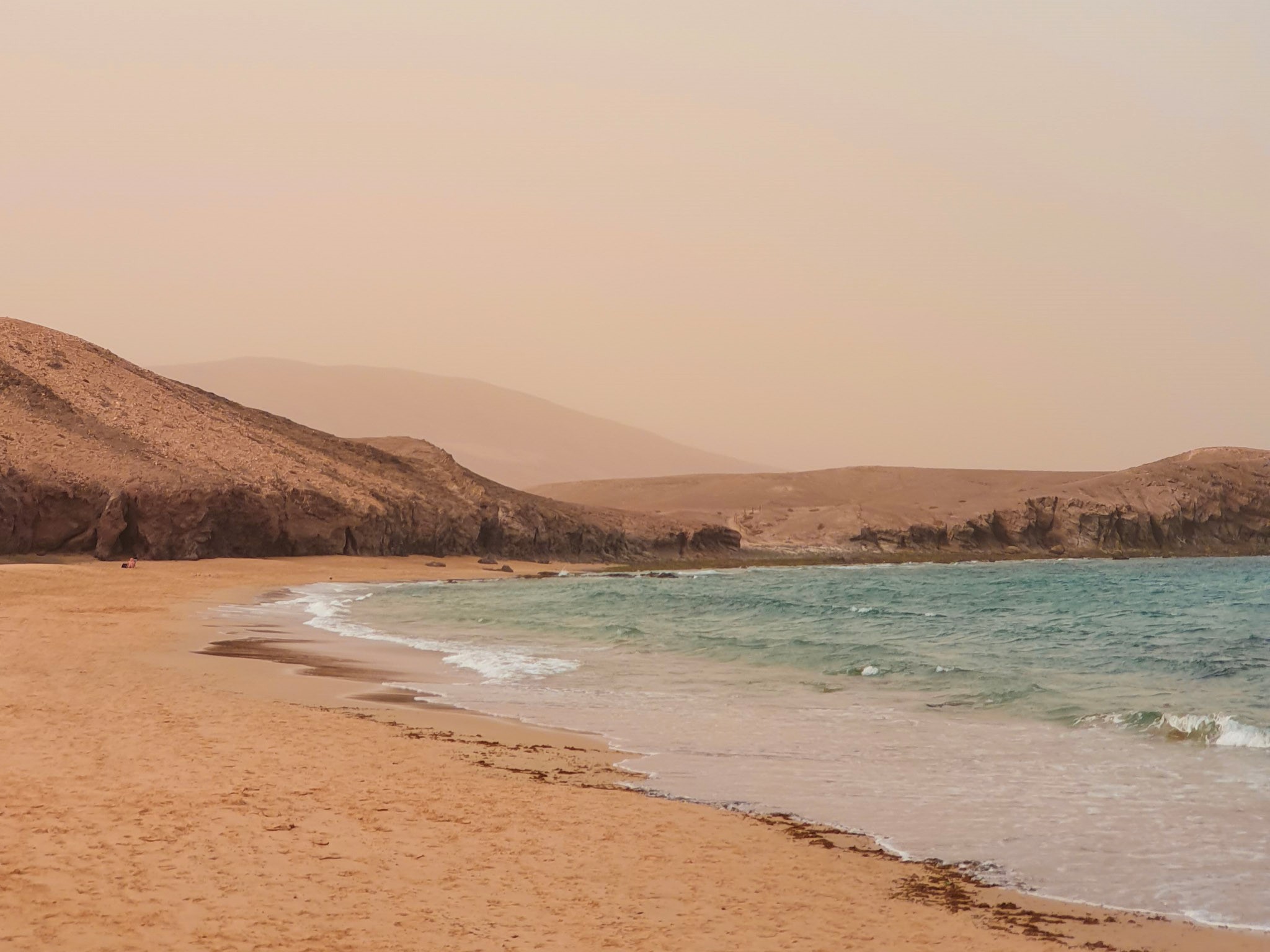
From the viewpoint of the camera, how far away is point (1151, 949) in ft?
19.4

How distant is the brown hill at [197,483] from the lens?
4728 centimetres

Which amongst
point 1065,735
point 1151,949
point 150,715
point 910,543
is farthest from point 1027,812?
point 910,543

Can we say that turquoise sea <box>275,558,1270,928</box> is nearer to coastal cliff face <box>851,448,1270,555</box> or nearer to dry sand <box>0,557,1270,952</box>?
dry sand <box>0,557,1270,952</box>

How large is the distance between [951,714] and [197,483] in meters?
44.7

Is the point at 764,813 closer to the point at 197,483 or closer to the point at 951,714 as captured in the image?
the point at 951,714

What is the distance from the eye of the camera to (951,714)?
45.9 ft

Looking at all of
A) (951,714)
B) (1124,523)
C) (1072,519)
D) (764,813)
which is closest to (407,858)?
(764,813)

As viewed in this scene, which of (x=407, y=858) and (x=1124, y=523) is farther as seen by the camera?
(x=1124, y=523)

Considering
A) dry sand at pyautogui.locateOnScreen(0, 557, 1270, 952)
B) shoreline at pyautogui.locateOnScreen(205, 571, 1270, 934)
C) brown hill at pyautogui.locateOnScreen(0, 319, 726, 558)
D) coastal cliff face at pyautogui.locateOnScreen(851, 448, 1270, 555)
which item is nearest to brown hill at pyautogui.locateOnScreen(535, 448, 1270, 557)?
coastal cliff face at pyautogui.locateOnScreen(851, 448, 1270, 555)

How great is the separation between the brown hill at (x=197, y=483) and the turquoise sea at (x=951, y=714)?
19631mm

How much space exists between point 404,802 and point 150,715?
4410 millimetres

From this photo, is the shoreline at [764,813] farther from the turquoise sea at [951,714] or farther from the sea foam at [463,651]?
the sea foam at [463,651]

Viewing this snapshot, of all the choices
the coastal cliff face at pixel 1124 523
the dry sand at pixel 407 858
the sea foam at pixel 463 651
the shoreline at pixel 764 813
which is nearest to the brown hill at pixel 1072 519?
the coastal cliff face at pixel 1124 523

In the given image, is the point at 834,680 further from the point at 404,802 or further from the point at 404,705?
the point at 404,802
